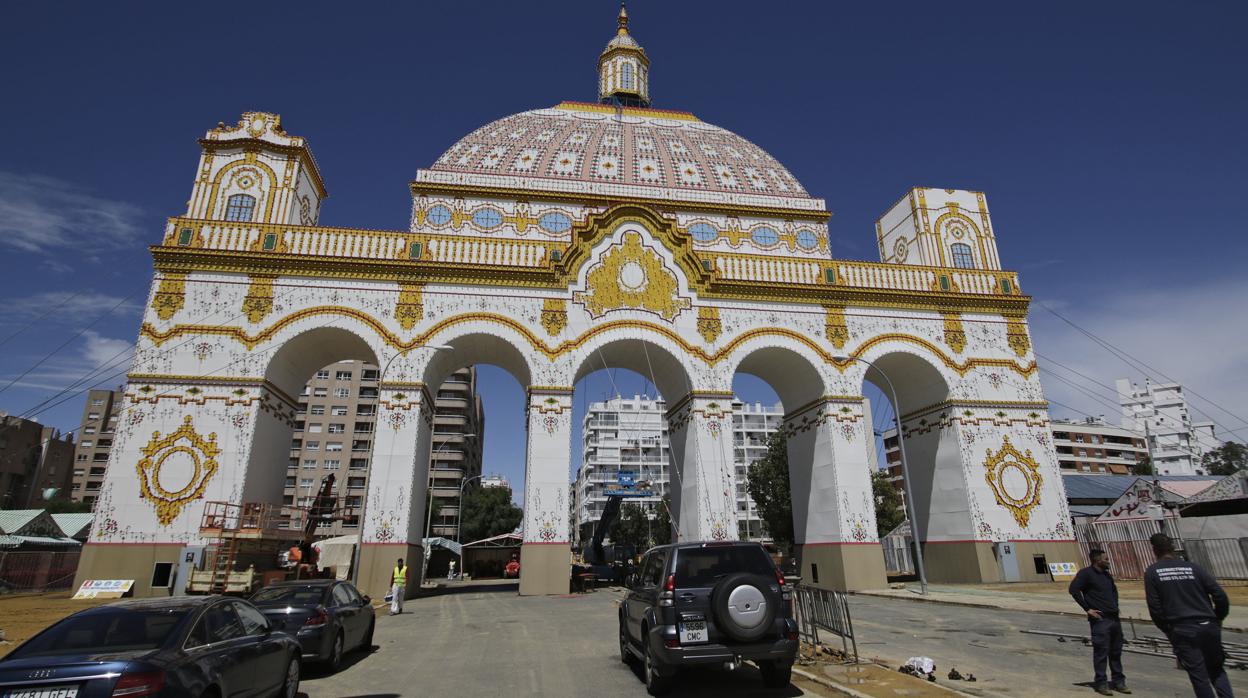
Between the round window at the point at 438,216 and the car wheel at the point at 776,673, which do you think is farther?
the round window at the point at 438,216

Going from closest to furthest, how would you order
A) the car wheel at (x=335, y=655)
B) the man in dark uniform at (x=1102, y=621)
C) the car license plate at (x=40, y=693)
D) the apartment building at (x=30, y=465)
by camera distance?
the car license plate at (x=40, y=693), the man in dark uniform at (x=1102, y=621), the car wheel at (x=335, y=655), the apartment building at (x=30, y=465)

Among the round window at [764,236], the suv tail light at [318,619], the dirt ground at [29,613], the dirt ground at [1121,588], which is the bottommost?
the dirt ground at [29,613]

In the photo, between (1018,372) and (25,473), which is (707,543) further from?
(25,473)

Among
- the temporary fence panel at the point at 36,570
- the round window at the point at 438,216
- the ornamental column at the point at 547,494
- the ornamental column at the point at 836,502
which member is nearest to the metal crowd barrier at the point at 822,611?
the ornamental column at the point at 547,494

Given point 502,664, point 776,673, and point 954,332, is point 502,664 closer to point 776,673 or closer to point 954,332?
point 776,673

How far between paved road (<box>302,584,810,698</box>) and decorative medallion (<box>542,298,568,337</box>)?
12260 millimetres

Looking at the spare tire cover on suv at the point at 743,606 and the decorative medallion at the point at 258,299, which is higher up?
the decorative medallion at the point at 258,299

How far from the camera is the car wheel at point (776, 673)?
848 centimetres

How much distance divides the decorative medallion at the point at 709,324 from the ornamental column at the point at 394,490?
39.7 feet

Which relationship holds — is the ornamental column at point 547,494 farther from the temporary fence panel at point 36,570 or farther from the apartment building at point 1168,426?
the apartment building at point 1168,426

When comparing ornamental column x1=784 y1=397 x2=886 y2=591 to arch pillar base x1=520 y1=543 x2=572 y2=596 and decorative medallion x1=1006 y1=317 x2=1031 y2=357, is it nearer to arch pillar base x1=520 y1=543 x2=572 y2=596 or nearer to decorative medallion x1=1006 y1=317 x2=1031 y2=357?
decorative medallion x1=1006 y1=317 x2=1031 y2=357

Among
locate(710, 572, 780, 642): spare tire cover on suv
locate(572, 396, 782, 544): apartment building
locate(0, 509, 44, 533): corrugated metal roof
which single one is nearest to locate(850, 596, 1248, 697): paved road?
locate(710, 572, 780, 642): spare tire cover on suv

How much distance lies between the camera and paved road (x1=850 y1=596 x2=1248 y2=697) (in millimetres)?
8700

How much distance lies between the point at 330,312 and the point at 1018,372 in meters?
30.8
